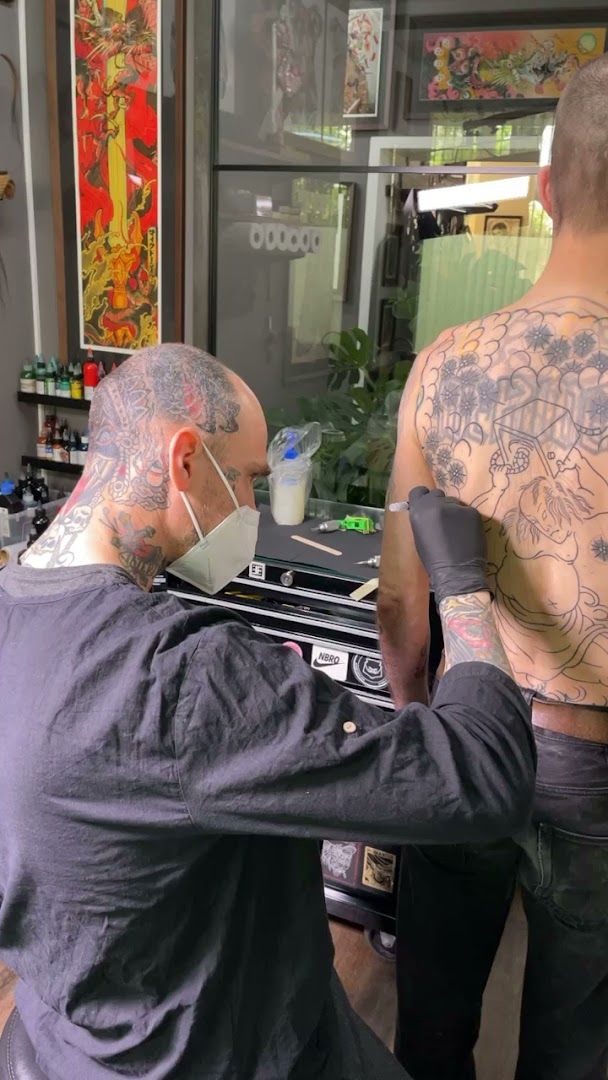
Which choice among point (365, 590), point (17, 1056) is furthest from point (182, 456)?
point (365, 590)

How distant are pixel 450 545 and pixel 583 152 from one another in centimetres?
57

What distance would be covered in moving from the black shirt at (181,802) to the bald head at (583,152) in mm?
675

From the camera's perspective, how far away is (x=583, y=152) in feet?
3.55

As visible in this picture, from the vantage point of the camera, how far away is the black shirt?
69 centimetres

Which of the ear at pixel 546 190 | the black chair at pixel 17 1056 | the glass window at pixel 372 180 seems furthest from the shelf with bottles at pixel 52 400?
the black chair at pixel 17 1056

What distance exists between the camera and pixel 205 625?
0.79 m

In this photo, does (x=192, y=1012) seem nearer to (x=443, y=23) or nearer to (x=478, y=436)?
(x=478, y=436)

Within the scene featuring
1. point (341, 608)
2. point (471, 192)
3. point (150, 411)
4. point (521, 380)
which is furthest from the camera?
point (471, 192)

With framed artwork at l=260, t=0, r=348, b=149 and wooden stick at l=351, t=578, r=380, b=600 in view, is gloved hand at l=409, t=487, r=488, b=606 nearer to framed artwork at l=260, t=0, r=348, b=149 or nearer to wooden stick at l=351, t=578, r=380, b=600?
wooden stick at l=351, t=578, r=380, b=600

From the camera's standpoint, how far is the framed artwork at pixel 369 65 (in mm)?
2467

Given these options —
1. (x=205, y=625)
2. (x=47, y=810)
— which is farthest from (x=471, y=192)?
(x=47, y=810)

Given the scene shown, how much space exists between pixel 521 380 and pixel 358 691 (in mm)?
987

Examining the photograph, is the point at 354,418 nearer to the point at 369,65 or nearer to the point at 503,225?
the point at 503,225

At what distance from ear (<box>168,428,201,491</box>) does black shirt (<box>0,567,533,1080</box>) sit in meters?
0.14
